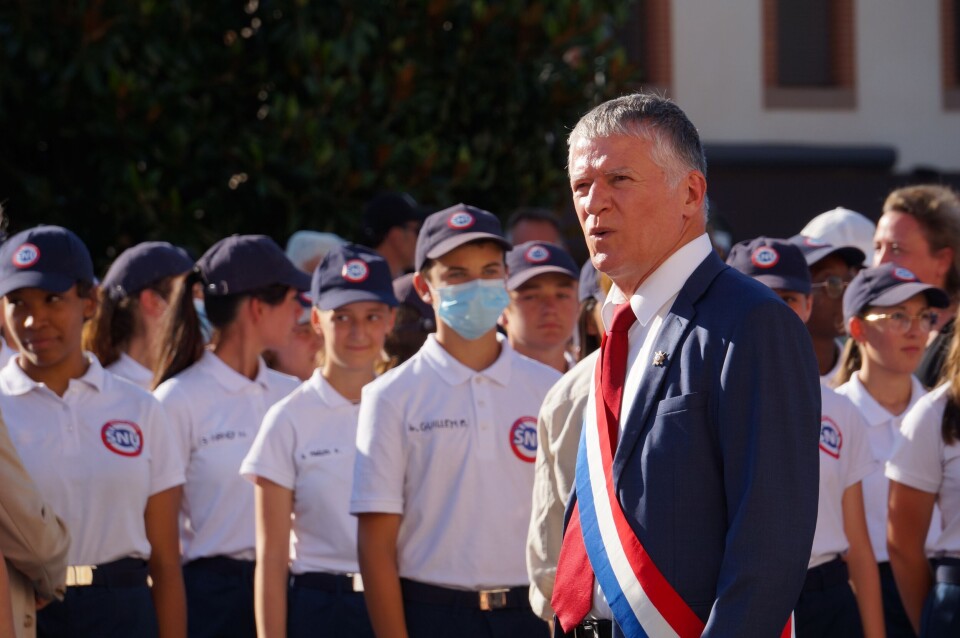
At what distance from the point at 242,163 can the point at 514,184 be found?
201 cm

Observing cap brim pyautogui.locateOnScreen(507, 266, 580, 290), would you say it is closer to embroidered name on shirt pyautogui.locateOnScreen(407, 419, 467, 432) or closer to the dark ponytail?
the dark ponytail

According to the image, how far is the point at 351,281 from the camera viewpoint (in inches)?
228

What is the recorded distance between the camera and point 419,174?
9.71m

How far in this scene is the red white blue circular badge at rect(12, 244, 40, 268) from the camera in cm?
528

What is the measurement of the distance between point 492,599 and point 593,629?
55.5 inches

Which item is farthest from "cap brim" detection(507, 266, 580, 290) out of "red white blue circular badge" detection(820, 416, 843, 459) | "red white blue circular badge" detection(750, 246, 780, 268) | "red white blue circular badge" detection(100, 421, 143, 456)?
"red white blue circular badge" detection(100, 421, 143, 456)

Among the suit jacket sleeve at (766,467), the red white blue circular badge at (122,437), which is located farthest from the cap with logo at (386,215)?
the suit jacket sleeve at (766,467)

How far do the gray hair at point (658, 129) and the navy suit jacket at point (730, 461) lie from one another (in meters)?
0.31

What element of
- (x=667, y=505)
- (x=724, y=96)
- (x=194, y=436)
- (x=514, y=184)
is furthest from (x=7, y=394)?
(x=724, y=96)

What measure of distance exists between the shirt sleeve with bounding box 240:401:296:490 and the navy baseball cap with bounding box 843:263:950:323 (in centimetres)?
236

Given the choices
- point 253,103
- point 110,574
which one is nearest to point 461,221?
point 110,574

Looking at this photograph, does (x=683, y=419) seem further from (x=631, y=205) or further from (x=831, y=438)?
(x=831, y=438)

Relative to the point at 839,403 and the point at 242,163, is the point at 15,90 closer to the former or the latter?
the point at 242,163

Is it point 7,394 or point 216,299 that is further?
point 216,299
